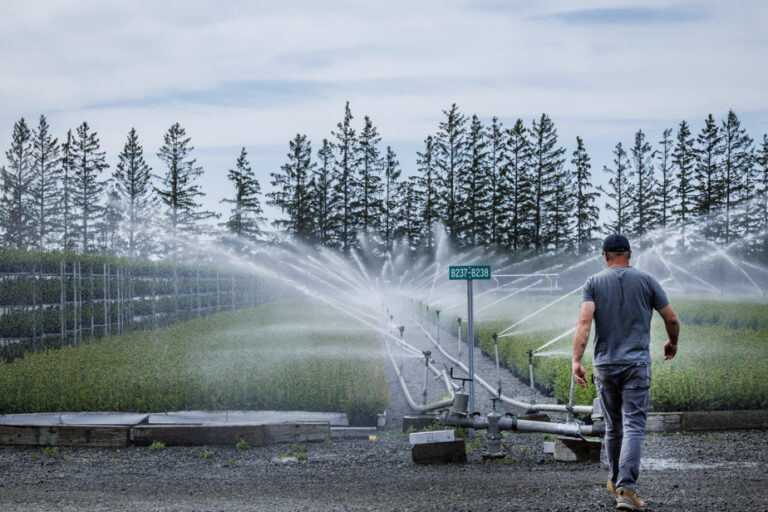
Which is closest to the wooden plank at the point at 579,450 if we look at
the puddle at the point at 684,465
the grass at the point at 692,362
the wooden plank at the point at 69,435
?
the puddle at the point at 684,465

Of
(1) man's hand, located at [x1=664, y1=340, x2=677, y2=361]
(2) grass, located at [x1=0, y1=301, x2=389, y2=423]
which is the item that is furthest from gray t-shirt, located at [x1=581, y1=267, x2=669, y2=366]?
(2) grass, located at [x1=0, y1=301, x2=389, y2=423]

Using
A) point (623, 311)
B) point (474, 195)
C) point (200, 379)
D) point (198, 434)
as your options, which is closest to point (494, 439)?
point (623, 311)

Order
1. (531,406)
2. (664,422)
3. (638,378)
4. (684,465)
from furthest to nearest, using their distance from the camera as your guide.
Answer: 1. (664,422)
2. (531,406)
3. (684,465)
4. (638,378)

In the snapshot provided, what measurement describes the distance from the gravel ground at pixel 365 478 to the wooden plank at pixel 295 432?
15 centimetres

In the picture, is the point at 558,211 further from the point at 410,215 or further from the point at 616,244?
the point at 616,244

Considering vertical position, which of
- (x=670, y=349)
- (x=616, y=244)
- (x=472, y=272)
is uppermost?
(x=616, y=244)

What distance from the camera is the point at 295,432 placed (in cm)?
839

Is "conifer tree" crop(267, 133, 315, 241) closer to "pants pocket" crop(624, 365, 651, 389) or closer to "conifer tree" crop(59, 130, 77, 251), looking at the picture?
"conifer tree" crop(59, 130, 77, 251)

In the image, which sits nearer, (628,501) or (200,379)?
(628,501)

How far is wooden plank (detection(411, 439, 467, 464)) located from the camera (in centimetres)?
722

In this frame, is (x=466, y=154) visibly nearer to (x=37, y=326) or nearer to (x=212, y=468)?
(x=37, y=326)

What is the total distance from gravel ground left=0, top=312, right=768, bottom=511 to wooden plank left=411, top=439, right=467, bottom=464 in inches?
4.8

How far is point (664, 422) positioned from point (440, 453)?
333 centimetres

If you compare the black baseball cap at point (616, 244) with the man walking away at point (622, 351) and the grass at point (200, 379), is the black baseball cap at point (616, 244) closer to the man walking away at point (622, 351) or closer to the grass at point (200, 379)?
the man walking away at point (622, 351)
